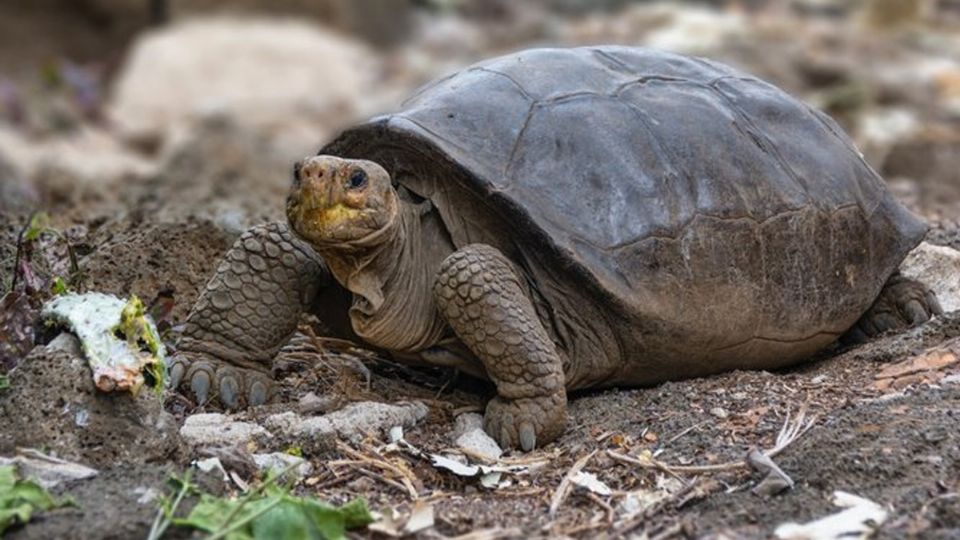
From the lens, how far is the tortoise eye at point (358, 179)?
3.36 m

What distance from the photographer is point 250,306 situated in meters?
3.69

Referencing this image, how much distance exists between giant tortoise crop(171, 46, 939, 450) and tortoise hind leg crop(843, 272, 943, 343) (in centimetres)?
34

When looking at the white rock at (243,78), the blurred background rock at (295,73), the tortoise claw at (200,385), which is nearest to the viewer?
the tortoise claw at (200,385)

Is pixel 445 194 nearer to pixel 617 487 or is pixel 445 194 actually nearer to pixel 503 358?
pixel 503 358

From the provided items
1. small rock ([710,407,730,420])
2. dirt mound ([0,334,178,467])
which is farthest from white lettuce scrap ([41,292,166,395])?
small rock ([710,407,730,420])

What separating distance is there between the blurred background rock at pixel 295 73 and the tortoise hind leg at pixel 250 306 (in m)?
2.30

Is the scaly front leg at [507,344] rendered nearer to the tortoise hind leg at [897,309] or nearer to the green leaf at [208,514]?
the green leaf at [208,514]

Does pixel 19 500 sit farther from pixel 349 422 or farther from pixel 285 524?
pixel 349 422

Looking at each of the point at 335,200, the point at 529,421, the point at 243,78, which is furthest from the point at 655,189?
the point at 243,78

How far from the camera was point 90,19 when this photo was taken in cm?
1650

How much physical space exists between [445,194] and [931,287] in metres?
1.66

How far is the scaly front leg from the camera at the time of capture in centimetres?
340

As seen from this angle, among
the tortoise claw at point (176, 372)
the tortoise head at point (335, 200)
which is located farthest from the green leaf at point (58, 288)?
the tortoise head at point (335, 200)

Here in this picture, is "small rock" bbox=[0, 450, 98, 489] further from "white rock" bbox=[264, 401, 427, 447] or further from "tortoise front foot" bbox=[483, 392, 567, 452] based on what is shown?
"tortoise front foot" bbox=[483, 392, 567, 452]
